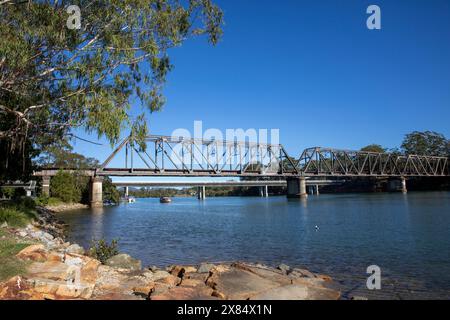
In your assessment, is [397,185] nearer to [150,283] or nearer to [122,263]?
[122,263]

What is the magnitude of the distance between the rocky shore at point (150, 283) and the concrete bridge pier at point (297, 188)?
118785 mm

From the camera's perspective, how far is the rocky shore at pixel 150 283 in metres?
9.87

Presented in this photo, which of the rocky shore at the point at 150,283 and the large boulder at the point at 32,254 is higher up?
the large boulder at the point at 32,254

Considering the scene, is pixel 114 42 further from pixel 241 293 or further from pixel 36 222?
pixel 36 222

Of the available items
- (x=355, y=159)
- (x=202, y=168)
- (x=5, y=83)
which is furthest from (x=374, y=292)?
(x=355, y=159)

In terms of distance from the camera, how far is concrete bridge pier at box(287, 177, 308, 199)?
132 m

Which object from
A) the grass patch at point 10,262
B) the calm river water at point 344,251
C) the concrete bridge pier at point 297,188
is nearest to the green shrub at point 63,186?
the calm river water at point 344,251

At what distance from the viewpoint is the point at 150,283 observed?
40.6 feet

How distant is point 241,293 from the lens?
1144cm

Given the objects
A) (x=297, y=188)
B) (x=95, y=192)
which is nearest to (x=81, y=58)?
(x=95, y=192)

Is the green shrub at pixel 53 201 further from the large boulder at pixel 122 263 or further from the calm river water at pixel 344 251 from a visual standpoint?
the large boulder at pixel 122 263

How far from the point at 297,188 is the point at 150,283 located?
126541mm

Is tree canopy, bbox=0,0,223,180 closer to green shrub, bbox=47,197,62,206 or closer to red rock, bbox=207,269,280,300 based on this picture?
red rock, bbox=207,269,280,300

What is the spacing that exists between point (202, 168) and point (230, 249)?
94688 millimetres
